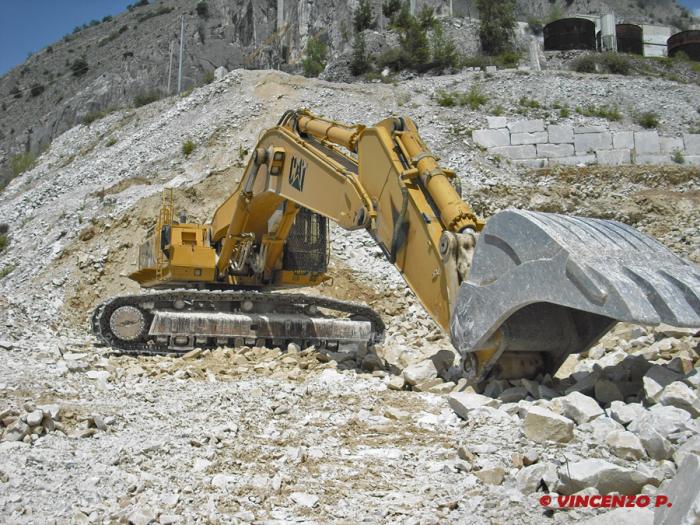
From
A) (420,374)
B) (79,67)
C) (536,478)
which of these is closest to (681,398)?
(536,478)

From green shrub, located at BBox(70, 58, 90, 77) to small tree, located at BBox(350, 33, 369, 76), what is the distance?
1423 inches

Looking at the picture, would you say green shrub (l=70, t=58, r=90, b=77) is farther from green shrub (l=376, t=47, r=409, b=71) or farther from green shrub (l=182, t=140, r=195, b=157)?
green shrub (l=182, t=140, r=195, b=157)

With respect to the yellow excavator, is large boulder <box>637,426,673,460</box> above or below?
below

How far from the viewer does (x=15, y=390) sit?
6047 millimetres

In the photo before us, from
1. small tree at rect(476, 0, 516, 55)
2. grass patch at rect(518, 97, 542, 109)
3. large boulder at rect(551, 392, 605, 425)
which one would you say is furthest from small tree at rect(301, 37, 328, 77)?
large boulder at rect(551, 392, 605, 425)

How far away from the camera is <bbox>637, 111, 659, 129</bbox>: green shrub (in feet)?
66.8

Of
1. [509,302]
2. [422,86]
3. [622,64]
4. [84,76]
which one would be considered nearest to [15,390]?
[509,302]

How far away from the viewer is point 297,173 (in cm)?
843

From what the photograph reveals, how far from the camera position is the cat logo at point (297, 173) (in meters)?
8.30

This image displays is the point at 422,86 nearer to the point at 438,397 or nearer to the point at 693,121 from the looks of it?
the point at 693,121

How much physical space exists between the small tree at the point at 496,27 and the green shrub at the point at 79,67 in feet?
120

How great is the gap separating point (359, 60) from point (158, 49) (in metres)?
31.8

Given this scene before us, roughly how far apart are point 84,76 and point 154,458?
191 ft

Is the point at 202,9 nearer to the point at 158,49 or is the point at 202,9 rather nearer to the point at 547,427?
the point at 158,49
